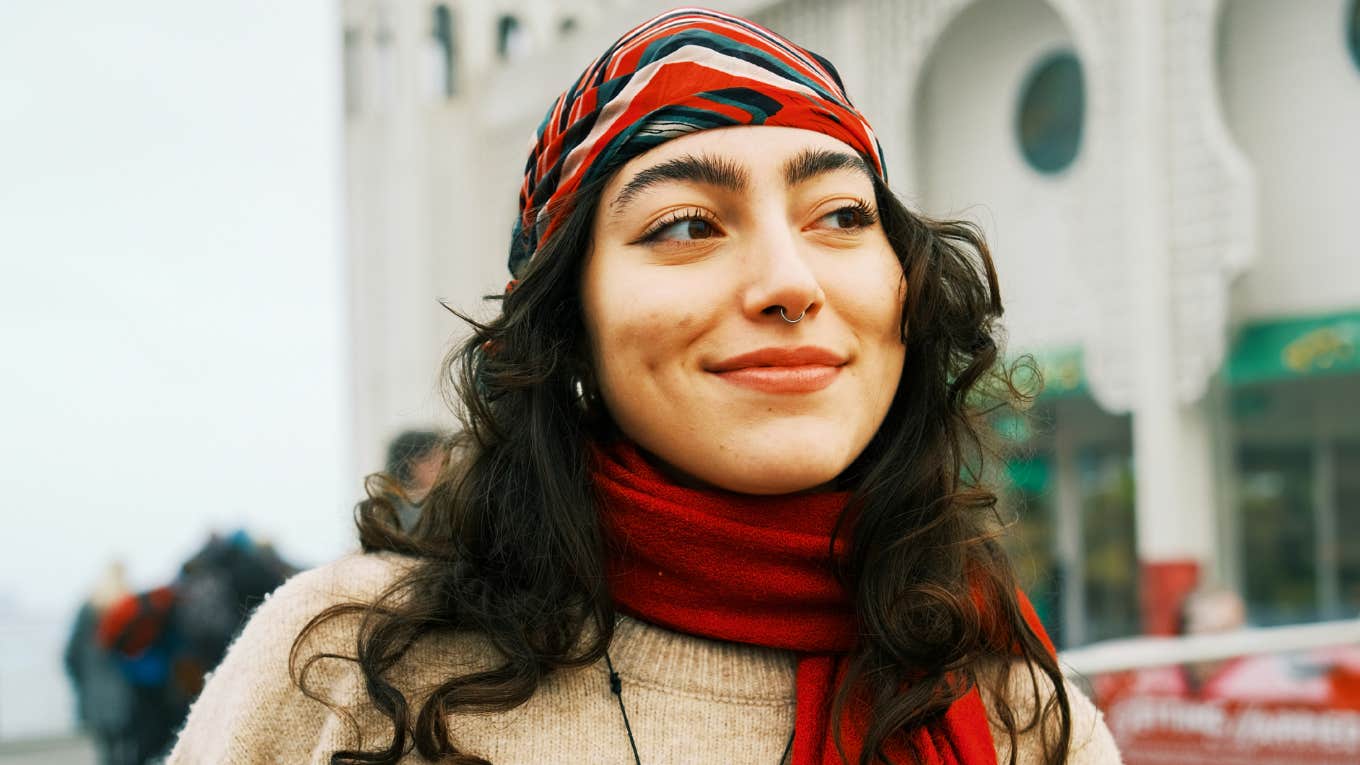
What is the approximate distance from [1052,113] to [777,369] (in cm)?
1096

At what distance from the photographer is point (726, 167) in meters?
1.46

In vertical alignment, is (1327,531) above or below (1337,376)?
below

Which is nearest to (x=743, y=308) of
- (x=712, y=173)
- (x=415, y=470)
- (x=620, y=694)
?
(x=712, y=173)

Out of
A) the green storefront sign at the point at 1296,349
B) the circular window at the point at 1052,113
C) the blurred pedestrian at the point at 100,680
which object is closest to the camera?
the blurred pedestrian at the point at 100,680

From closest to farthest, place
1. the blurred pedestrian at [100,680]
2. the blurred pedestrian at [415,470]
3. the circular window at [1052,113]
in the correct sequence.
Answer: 1. the blurred pedestrian at [415,470]
2. the blurred pedestrian at [100,680]
3. the circular window at [1052,113]

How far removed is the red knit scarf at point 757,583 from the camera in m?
1.48

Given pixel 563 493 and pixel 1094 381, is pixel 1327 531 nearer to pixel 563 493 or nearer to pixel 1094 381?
pixel 1094 381

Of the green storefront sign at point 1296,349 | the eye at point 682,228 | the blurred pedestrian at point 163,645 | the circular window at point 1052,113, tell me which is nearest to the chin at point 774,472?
the eye at point 682,228

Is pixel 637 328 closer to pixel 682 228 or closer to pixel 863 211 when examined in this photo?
pixel 682 228

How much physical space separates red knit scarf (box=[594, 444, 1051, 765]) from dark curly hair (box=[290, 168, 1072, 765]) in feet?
0.10

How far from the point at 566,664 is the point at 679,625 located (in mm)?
142

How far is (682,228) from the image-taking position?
146 centimetres

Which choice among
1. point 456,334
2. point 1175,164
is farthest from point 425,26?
point 456,334

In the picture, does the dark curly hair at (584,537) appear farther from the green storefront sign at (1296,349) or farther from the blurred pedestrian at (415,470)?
the green storefront sign at (1296,349)
